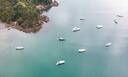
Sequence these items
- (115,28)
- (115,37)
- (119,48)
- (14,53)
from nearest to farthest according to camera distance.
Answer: (14,53) → (119,48) → (115,37) → (115,28)

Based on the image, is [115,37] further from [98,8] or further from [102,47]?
[98,8]

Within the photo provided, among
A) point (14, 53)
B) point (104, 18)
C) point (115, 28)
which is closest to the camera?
point (14, 53)

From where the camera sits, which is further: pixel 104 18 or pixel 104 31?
pixel 104 18

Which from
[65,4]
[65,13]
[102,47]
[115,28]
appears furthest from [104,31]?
[65,4]

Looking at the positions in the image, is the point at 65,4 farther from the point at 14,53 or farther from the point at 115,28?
the point at 14,53

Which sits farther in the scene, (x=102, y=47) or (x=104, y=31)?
(x=104, y=31)

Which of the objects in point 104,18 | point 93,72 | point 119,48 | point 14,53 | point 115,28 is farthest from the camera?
point 104,18

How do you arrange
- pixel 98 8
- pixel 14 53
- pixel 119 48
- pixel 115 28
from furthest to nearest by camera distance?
1. pixel 98 8
2. pixel 115 28
3. pixel 119 48
4. pixel 14 53
